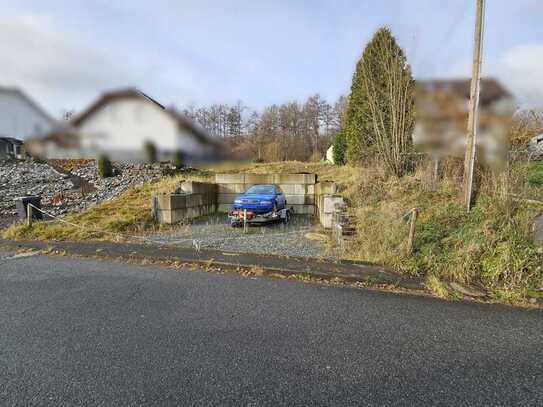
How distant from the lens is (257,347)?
8.35ft

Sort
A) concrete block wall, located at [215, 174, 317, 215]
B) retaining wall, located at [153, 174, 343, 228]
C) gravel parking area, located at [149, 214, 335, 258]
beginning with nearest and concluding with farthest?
1. gravel parking area, located at [149, 214, 335, 258]
2. retaining wall, located at [153, 174, 343, 228]
3. concrete block wall, located at [215, 174, 317, 215]

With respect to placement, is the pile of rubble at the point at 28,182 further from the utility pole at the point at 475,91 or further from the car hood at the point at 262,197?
the utility pole at the point at 475,91

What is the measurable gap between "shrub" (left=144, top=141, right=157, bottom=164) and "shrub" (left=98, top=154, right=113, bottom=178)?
2015 mm

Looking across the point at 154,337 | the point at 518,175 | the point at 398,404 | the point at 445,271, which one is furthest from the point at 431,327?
the point at 518,175

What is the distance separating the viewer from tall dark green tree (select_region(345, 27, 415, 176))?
27.6 ft

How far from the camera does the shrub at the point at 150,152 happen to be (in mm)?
15516

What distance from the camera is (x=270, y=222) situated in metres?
8.84

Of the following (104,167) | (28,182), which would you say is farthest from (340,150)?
(28,182)

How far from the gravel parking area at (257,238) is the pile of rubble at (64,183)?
5.65 meters

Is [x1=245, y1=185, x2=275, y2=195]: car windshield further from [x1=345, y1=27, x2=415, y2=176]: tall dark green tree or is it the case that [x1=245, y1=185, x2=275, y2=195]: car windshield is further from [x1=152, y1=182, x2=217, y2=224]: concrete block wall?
[x1=345, y1=27, x2=415, y2=176]: tall dark green tree

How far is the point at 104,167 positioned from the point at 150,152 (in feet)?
8.18

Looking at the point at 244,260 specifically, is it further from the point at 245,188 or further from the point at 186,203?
the point at 245,188

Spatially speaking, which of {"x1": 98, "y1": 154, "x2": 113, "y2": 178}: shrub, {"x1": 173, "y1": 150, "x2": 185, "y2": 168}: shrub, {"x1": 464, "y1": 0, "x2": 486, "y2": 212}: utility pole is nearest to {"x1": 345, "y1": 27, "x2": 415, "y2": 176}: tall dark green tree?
{"x1": 464, "y1": 0, "x2": 486, "y2": 212}: utility pole

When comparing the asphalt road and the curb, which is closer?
the asphalt road
